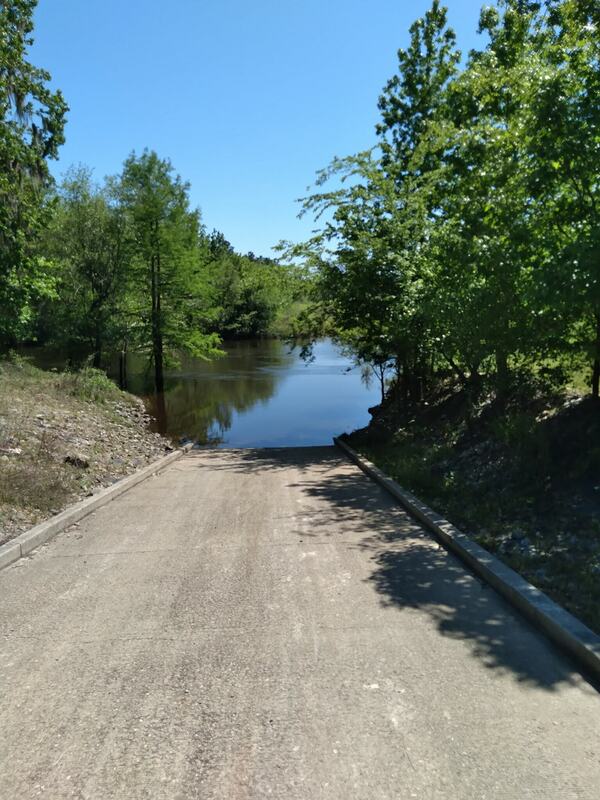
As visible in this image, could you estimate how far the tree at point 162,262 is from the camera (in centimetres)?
2747

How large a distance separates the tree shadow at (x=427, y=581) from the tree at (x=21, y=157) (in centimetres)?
835

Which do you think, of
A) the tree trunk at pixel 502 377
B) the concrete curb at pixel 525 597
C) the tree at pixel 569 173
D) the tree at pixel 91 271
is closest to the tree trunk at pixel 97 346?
the tree at pixel 91 271

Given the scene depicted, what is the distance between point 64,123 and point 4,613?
1344 cm

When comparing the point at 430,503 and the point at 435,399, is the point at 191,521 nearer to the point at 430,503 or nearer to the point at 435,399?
the point at 430,503

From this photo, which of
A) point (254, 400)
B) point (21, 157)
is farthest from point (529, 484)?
point (254, 400)

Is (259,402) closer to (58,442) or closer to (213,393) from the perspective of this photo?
(213,393)

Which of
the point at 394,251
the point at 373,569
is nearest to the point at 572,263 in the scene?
the point at 373,569

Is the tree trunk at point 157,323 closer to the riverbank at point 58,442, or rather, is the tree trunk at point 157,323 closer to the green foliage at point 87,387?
the green foliage at point 87,387

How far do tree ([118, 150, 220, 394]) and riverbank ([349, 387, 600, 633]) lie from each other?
19971 millimetres

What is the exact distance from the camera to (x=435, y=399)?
14641mm

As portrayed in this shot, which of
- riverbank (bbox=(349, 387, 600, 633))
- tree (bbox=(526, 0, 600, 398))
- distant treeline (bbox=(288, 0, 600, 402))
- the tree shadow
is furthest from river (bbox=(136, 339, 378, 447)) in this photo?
tree (bbox=(526, 0, 600, 398))

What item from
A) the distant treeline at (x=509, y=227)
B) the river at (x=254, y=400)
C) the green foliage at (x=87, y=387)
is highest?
the distant treeline at (x=509, y=227)

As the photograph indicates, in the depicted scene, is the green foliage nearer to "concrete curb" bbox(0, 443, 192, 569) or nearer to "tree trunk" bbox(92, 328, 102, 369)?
"concrete curb" bbox(0, 443, 192, 569)

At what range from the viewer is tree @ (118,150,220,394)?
2747cm
